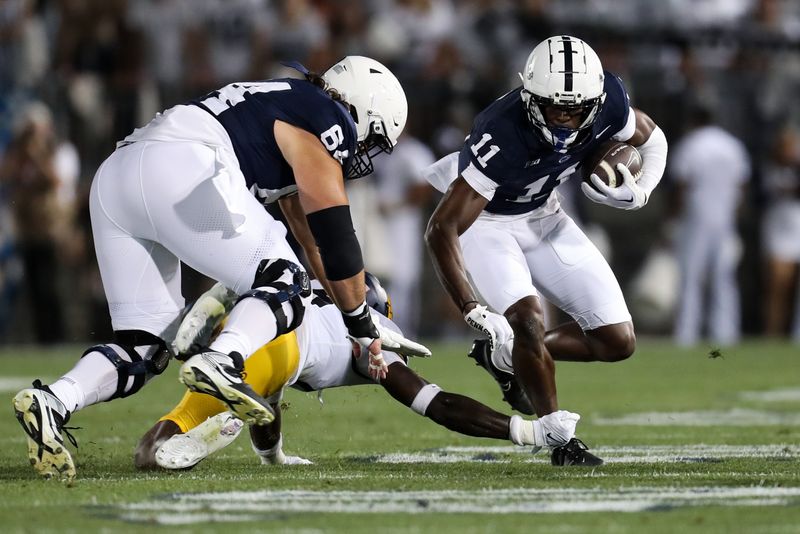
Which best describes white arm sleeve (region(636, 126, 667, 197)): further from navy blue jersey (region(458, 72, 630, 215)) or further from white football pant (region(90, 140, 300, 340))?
white football pant (region(90, 140, 300, 340))

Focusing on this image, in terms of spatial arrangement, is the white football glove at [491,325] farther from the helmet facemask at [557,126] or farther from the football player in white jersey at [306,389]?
the helmet facemask at [557,126]

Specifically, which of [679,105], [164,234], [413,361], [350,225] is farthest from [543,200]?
[679,105]

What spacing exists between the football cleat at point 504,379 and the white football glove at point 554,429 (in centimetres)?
90

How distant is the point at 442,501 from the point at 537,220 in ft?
8.13

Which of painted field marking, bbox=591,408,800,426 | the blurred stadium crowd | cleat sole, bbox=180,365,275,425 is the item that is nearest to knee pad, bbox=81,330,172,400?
cleat sole, bbox=180,365,275,425

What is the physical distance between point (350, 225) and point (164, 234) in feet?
2.16

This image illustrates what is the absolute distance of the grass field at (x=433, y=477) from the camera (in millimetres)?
3916

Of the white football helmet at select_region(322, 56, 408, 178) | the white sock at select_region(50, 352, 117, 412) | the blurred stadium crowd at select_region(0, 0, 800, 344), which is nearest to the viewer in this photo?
the white sock at select_region(50, 352, 117, 412)

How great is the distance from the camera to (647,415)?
314 inches

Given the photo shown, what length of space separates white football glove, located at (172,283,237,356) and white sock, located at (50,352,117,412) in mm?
267

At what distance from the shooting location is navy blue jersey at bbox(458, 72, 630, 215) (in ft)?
19.5

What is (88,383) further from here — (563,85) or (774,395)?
(774,395)

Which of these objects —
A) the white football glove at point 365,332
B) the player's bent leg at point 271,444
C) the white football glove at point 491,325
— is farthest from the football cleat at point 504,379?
the white football glove at point 365,332

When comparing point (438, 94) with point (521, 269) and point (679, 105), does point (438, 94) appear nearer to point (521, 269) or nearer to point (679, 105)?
point (679, 105)
